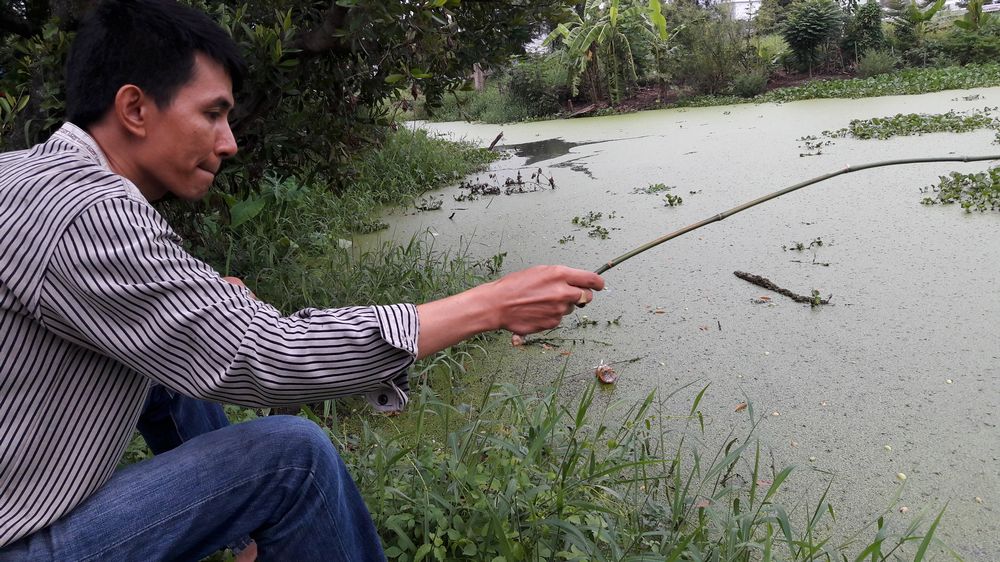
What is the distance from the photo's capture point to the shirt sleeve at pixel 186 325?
0.72 m

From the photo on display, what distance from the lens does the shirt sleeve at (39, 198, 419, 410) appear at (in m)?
0.72

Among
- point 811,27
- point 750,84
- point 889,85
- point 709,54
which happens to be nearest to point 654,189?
point 889,85

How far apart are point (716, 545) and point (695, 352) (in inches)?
37.1

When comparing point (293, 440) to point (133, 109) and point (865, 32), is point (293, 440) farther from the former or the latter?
point (865, 32)

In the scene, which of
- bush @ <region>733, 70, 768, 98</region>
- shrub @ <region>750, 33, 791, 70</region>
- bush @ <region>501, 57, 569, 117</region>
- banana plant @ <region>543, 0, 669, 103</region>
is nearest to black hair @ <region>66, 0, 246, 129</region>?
banana plant @ <region>543, 0, 669, 103</region>

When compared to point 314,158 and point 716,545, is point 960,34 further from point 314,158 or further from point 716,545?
point 716,545

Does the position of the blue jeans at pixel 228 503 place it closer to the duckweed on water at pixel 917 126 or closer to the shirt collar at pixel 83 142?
the shirt collar at pixel 83 142

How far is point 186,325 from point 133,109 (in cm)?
34

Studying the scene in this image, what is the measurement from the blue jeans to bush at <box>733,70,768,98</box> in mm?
10003

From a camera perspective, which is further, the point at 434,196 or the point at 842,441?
the point at 434,196

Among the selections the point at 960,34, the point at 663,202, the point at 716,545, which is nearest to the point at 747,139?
the point at 663,202

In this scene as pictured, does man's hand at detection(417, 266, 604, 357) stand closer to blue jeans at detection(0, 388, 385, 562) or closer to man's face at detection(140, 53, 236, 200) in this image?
blue jeans at detection(0, 388, 385, 562)

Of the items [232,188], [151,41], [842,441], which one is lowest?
[842,441]

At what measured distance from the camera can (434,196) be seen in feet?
15.2
